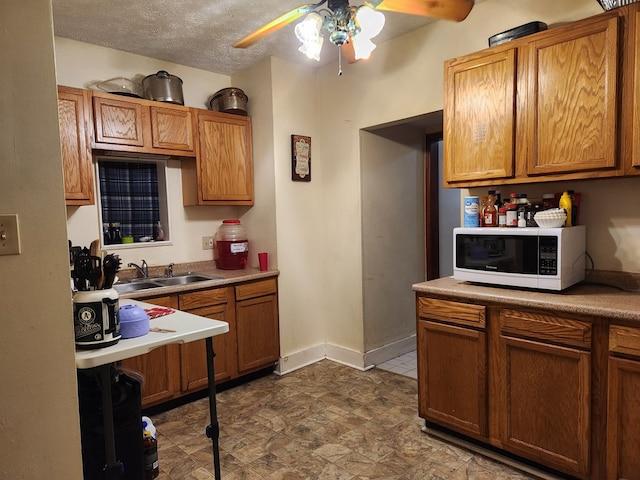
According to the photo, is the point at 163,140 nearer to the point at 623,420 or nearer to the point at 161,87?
the point at 161,87

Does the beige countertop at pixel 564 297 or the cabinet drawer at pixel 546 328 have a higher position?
the beige countertop at pixel 564 297

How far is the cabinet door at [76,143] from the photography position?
2619mm

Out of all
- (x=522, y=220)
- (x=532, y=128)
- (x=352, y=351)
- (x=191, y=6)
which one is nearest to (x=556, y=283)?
(x=522, y=220)

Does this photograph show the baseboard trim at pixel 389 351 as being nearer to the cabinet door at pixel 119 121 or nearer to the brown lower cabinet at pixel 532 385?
the brown lower cabinet at pixel 532 385

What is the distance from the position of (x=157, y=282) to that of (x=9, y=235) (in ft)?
6.96

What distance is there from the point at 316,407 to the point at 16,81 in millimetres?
2493

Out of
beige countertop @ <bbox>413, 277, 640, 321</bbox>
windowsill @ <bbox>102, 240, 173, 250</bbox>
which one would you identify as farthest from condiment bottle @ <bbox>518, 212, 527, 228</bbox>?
windowsill @ <bbox>102, 240, 173, 250</bbox>

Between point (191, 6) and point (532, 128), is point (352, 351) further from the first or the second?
point (191, 6)

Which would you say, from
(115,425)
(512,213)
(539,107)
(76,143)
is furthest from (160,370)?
(539,107)

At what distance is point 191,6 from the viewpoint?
2.49 m

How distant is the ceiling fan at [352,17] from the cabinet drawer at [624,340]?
5.52 feet

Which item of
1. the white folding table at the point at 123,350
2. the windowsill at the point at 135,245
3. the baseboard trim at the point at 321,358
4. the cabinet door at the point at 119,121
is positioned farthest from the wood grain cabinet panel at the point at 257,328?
the white folding table at the point at 123,350

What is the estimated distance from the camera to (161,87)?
3.10 meters

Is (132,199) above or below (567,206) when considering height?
above
